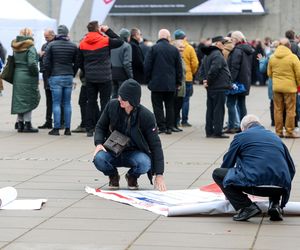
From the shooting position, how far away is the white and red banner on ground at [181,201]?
9.15 metres

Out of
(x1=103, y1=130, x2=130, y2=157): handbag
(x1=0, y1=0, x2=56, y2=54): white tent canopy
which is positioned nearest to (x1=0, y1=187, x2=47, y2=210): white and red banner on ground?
(x1=103, y1=130, x2=130, y2=157): handbag

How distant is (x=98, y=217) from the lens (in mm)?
9039

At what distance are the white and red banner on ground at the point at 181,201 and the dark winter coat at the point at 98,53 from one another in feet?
19.3

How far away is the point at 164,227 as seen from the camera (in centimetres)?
858

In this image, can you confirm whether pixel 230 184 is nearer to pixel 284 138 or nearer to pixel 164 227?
pixel 164 227

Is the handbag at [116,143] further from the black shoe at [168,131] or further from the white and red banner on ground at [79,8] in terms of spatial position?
the white and red banner on ground at [79,8]

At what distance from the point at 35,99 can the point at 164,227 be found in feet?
A: 29.2

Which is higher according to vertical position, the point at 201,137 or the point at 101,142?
the point at 101,142

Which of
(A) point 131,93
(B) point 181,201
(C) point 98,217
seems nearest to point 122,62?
(A) point 131,93

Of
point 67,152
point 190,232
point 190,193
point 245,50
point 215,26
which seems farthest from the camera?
point 215,26

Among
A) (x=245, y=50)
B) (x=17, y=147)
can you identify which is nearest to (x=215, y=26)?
(x=245, y=50)

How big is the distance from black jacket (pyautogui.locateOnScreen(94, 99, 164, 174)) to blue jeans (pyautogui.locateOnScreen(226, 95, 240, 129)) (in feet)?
24.3

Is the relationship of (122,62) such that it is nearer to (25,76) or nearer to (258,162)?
(25,76)

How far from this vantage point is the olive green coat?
16844 mm
